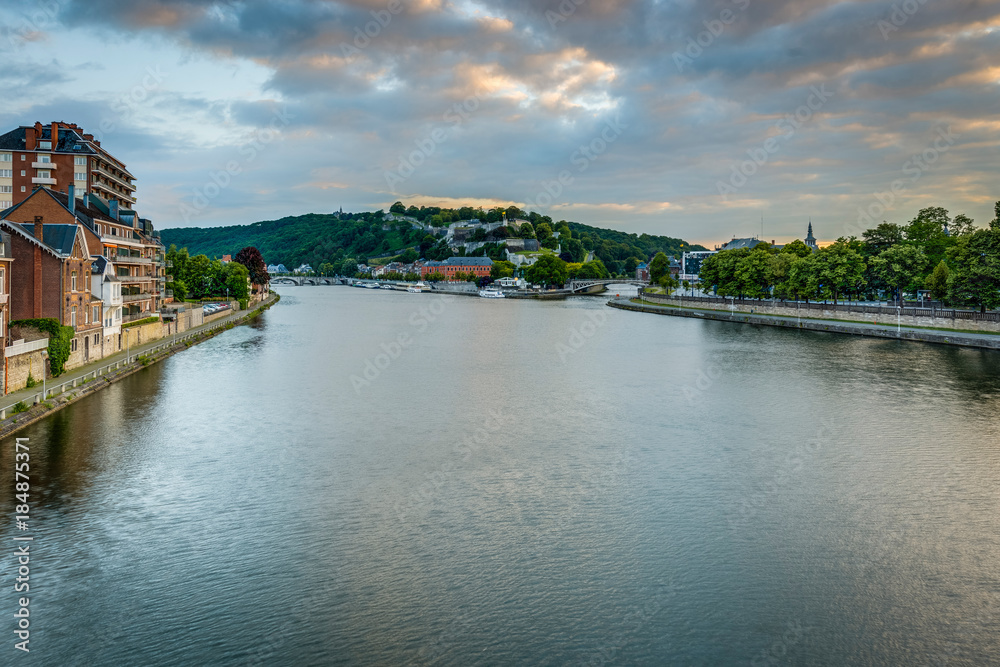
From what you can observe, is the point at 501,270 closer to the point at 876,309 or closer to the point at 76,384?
the point at 876,309

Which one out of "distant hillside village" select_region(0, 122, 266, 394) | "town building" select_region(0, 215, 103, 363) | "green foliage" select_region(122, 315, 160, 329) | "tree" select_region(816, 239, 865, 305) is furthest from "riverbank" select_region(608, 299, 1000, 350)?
"town building" select_region(0, 215, 103, 363)

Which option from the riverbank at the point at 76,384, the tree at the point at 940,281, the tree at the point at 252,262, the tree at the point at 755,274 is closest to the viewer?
the riverbank at the point at 76,384

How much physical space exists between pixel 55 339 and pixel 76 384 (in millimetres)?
1834

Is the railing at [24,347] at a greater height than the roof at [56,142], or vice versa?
the roof at [56,142]

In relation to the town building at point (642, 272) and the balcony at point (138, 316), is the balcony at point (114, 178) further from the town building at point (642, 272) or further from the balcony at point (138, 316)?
the town building at point (642, 272)

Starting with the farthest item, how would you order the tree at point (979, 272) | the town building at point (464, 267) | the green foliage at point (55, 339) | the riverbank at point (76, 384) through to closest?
the town building at point (464, 267) < the tree at point (979, 272) < the green foliage at point (55, 339) < the riverbank at point (76, 384)

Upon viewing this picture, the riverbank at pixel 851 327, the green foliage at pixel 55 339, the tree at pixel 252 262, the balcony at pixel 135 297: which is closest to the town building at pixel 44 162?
the balcony at pixel 135 297

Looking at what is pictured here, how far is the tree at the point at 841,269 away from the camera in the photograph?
59312mm

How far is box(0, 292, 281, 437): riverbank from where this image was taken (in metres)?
20.1

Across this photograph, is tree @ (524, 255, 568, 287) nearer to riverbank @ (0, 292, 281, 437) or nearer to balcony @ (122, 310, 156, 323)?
balcony @ (122, 310, 156, 323)

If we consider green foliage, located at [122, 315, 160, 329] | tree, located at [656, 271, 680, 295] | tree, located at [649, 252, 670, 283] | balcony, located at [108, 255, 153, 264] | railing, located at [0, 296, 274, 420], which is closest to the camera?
railing, located at [0, 296, 274, 420]

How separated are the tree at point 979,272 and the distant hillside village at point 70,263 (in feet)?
162

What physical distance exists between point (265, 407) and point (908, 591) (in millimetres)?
20750

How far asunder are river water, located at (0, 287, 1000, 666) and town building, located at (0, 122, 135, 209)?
80.8ft
